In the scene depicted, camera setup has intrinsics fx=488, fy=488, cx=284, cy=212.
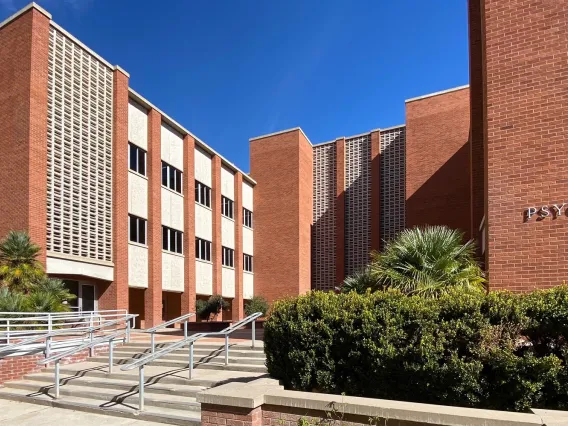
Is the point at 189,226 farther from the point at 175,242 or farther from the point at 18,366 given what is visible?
the point at 18,366

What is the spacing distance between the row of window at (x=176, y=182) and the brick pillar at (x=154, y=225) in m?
0.57

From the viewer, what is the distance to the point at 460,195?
89.5 feet

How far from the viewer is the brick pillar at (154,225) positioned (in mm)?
24688

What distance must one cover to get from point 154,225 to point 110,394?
16501 mm

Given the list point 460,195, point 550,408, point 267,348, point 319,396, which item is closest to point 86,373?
point 267,348

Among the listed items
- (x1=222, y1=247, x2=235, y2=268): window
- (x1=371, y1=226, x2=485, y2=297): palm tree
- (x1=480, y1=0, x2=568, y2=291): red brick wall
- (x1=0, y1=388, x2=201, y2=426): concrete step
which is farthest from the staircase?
(x1=222, y1=247, x2=235, y2=268): window

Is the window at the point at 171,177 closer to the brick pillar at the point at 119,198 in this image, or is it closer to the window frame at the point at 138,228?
the window frame at the point at 138,228

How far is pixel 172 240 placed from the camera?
90.2ft

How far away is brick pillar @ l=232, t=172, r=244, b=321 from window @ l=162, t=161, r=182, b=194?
706 cm

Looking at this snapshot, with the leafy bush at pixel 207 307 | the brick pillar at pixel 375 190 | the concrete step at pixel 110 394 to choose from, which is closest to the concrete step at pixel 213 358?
the concrete step at pixel 110 394

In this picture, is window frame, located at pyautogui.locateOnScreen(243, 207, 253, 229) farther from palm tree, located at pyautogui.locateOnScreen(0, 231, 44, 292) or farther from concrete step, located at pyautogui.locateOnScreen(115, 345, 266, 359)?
concrete step, located at pyautogui.locateOnScreen(115, 345, 266, 359)

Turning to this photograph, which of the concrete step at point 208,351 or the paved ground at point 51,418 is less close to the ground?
the concrete step at point 208,351

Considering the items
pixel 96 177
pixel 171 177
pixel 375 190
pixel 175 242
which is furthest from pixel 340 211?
pixel 96 177

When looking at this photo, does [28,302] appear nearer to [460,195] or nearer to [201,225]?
[201,225]
